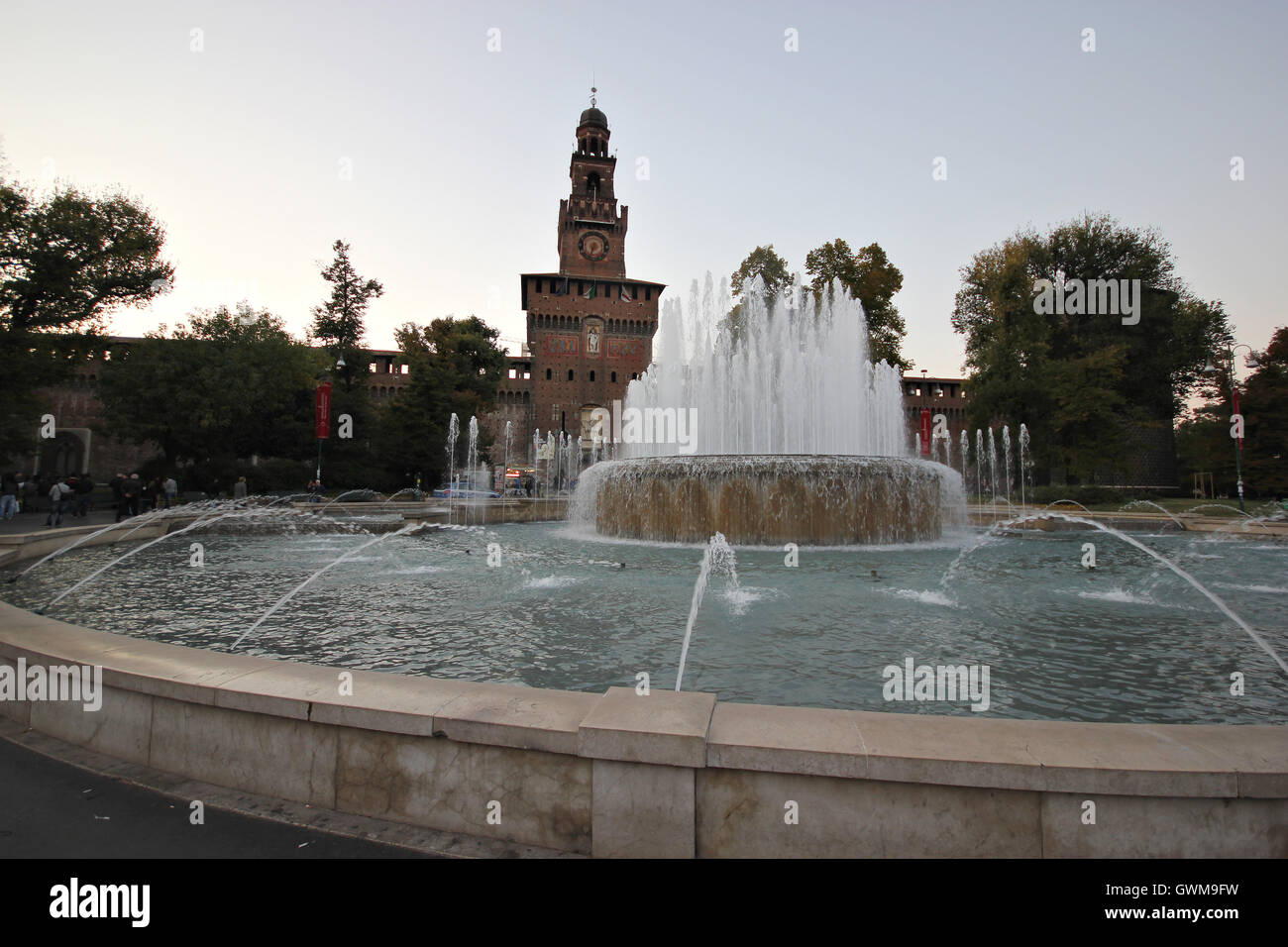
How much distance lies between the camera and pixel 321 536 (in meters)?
12.8

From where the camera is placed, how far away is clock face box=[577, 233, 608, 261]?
193 ft

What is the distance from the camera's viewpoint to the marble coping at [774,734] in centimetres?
170

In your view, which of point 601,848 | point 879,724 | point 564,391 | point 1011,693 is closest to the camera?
point 601,848

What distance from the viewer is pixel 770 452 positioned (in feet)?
60.7

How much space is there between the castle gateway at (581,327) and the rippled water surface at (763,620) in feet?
147

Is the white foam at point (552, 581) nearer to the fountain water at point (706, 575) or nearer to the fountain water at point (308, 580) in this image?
the fountain water at point (706, 575)

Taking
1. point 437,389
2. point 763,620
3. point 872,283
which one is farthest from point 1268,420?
point 437,389

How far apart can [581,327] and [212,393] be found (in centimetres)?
3233

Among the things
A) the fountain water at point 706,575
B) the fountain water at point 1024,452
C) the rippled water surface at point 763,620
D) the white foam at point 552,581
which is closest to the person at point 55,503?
the rippled water surface at point 763,620

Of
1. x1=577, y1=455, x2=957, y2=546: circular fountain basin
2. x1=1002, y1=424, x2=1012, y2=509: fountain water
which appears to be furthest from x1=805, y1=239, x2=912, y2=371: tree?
x1=577, y1=455, x2=957, y2=546: circular fountain basin

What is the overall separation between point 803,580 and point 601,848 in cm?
575

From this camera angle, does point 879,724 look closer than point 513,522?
Yes

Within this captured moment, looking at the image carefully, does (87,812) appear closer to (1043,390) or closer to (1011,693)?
(1011,693)
